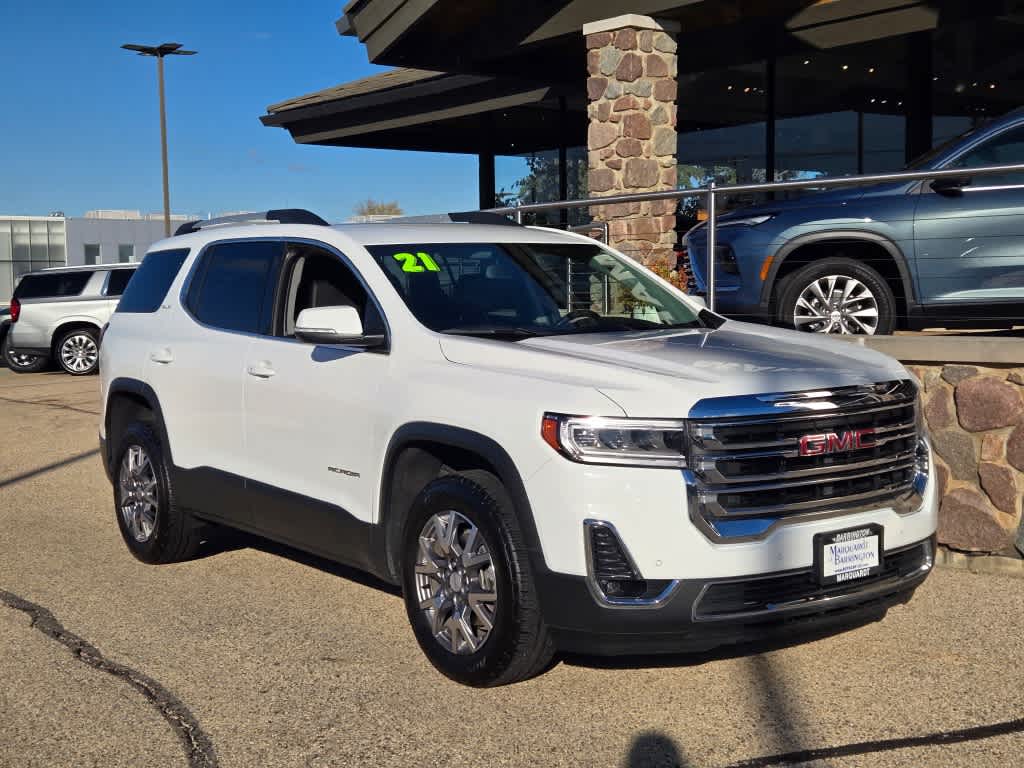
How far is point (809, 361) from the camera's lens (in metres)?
5.03

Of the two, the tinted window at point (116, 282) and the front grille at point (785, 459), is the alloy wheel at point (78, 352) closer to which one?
the tinted window at point (116, 282)

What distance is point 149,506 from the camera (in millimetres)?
7125

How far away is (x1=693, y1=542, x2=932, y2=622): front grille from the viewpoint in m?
4.39

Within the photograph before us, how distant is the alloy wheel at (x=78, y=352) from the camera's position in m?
21.1

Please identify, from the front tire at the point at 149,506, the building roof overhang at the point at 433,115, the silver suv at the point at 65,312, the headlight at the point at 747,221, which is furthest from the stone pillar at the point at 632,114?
the silver suv at the point at 65,312

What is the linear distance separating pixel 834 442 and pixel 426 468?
1715mm

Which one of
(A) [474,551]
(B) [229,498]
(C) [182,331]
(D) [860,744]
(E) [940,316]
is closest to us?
(D) [860,744]

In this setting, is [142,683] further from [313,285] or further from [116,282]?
[116,282]

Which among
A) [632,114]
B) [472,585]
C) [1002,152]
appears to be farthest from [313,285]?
[632,114]

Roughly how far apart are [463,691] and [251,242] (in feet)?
9.49

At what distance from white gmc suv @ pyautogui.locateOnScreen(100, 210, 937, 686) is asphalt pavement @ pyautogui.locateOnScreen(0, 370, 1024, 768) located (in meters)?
0.31

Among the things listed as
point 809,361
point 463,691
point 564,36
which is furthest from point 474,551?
point 564,36

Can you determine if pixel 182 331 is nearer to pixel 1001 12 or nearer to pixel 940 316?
pixel 940 316

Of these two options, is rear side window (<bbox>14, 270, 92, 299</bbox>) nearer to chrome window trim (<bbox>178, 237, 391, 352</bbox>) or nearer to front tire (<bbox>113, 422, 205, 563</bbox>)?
front tire (<bbox>113, 422, 205, 563</bbox>)
